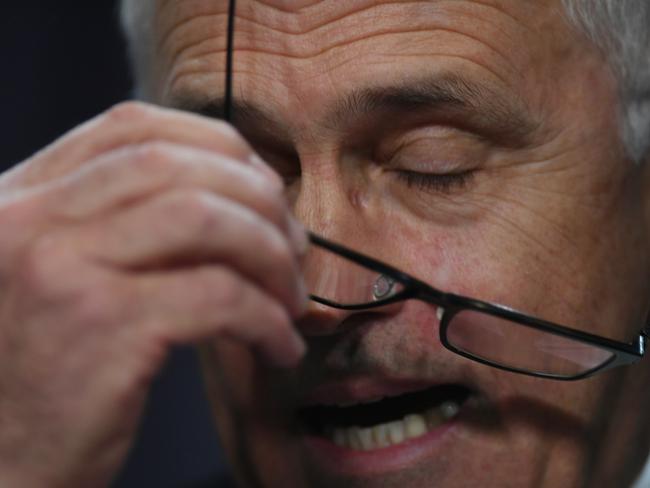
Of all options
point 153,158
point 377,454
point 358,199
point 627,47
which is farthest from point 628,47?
point 153,158

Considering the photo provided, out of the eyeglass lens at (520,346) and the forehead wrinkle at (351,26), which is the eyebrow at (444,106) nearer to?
the forehead wrinkle at (351,26)

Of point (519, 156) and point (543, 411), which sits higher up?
point (519, 156)

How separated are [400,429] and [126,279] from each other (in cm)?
58

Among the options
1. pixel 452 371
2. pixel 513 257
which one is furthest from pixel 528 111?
pixel 452 371

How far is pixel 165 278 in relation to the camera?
2.88 ft

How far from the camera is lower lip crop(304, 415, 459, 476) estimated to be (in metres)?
1.30

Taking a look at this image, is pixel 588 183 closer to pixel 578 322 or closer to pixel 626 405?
pixel 578 322

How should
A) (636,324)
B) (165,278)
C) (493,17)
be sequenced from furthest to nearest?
(636,324) → (493,17) → (165,278)

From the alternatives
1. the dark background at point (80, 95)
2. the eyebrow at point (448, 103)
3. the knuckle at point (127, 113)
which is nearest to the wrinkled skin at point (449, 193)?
the eyebrow at point (448, 103)

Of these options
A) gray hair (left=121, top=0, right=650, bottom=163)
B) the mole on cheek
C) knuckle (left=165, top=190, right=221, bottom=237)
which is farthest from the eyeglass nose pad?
gray hair (left=121, top=0, right=650, bottom=163)

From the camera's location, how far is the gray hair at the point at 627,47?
1.29m

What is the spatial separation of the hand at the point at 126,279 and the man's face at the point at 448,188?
12.4 inches

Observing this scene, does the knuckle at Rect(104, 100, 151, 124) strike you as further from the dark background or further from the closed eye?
the dark background

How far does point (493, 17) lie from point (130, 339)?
2.12 ft
